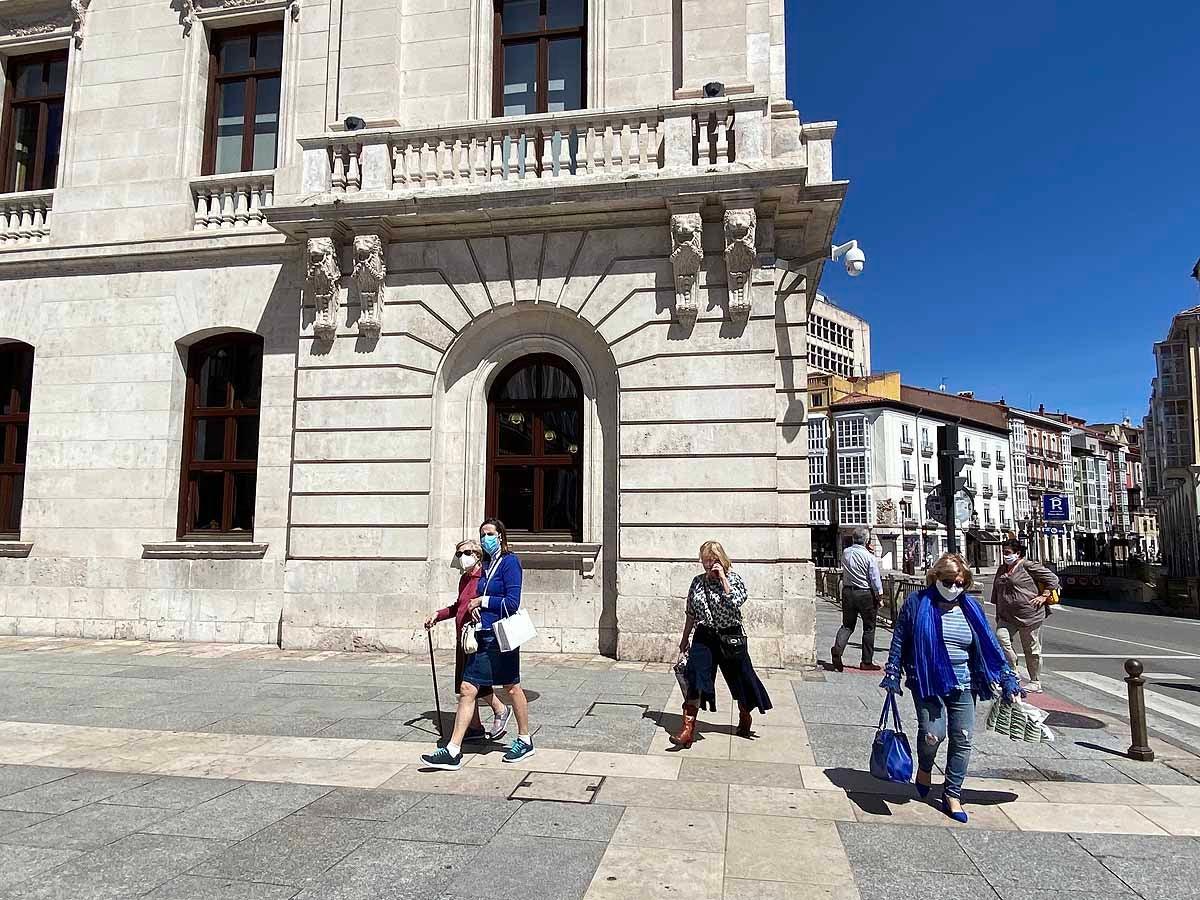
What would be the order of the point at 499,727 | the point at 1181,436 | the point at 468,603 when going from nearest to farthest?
the point at 468,603 → the point at 499,727 → the point at 1181,436

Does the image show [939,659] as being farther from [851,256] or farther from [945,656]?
[851,256]

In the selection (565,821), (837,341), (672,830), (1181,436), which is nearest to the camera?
(672,830)

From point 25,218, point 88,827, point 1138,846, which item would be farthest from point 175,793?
point 25,218

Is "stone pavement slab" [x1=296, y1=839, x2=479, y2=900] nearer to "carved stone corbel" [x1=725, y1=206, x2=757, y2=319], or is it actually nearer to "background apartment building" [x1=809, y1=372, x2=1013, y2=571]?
"carved stone corbel" [x1=725, y1=206, x2=757, y2=319]

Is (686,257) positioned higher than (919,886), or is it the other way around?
(686,257)

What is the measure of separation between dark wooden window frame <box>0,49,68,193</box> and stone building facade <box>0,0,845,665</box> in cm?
58

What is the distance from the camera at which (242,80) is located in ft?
45.3

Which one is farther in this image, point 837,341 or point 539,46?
point 837,341

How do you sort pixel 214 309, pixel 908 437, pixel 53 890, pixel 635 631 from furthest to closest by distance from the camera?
1. pixel 908 437
2. pixel 214 309
3. pixel 635 631
4. pixel 53 890

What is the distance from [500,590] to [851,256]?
26.9 feet

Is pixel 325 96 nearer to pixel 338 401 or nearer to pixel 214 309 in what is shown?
pixel 214 309

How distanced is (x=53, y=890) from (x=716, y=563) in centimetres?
489

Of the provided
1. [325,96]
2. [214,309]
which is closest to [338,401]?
Result: [214,309]

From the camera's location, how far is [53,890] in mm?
3781
